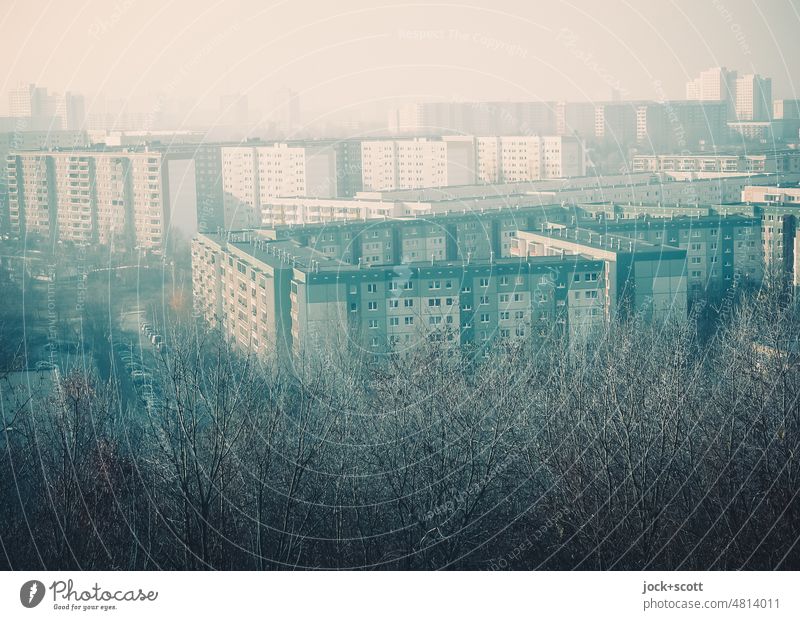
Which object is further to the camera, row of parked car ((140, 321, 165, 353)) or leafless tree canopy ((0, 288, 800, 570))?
row of parked car ((140, 321, 165, 353))

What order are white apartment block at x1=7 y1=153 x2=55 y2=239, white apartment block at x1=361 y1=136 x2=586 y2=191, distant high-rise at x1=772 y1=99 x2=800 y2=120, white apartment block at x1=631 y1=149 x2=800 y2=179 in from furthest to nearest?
white apartment block at x1=631 y1=149 x2=800 y2=179 → white apartment block at x1=361 y1=136 x2=586 y2=191 → distant high-rise at x1=772 y1=99 x2=800 y2=120 → white apartment block at x1=7 y1=153 x2=55 y2=239

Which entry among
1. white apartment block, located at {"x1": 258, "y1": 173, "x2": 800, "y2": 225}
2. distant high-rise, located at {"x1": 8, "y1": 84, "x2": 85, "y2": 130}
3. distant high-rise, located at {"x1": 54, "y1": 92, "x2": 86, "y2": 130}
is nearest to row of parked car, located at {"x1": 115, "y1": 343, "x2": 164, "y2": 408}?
distant high-rise, located at {"x1": 8, "y1": 84, "x2": 85, "y2": 130}

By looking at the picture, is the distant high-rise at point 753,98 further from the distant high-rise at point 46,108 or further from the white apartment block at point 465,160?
the distant high-rise at point 46,108

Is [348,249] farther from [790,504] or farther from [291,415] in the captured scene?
[790,504]

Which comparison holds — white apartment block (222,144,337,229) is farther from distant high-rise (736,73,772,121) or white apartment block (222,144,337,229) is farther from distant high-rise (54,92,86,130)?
distant high-rise (736,73,772,121)
